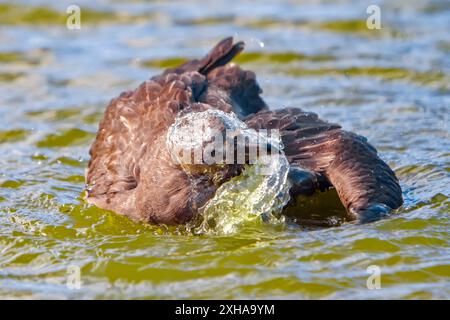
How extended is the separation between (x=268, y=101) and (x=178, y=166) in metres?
4.41

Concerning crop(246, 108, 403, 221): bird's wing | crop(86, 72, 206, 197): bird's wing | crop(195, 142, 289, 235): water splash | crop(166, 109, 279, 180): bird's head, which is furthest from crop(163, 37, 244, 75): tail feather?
crop(195, 142, 289, 235): water splash

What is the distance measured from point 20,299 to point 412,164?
160 inches

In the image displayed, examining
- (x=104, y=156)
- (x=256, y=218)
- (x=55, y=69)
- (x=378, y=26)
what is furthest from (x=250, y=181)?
(x=378, y=26)

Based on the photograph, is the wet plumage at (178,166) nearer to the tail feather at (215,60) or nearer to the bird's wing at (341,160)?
the bird's wing at (341,160)

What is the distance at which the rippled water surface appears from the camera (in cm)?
680

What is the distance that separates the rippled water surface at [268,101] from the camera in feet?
22.3

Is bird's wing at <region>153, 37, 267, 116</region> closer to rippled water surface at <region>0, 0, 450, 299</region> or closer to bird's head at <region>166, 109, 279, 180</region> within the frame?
Answer: rippled water surface at <region>0, 0, 450, 299</region>

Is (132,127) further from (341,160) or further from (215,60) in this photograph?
(341,160)

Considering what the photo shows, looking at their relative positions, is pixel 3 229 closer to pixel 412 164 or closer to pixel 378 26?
pixel 412 164

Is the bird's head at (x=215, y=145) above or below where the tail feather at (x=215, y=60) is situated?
below

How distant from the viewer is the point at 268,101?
11.7m

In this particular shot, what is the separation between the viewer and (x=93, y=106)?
1187 centimetres

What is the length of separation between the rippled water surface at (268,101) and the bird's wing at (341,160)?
0.58ft

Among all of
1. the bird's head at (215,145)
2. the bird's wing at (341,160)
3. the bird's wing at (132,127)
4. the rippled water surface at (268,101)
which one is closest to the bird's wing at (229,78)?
the bird's wing at (132,127)
